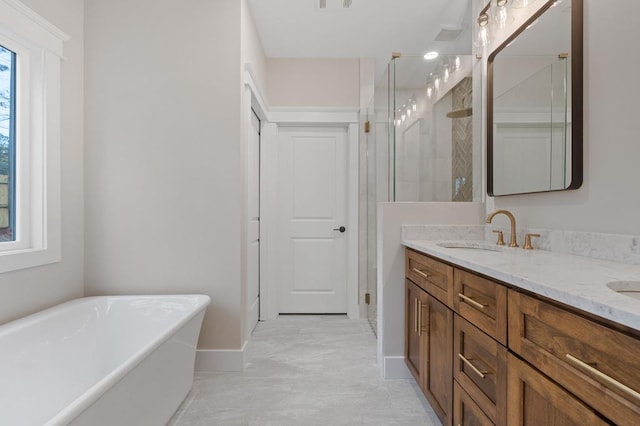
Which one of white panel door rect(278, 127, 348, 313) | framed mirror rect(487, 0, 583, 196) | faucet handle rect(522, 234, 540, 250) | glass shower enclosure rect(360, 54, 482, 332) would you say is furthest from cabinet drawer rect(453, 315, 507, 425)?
white panel door rect(278, 127, 348, 313)

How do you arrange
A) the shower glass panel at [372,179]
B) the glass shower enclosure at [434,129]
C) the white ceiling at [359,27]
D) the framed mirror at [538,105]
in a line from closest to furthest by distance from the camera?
1. the framed mirror at [538,105]
2. the glass shower enclosure at [434,129]
3. the white ceiling at [359,27]
4. the shower glass panel at [372,179]

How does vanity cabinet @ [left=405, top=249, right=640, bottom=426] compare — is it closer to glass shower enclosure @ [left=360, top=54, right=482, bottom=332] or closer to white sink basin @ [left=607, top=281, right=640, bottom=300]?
white sink basin @ [left=607, top=281, right=640, bottom=300]

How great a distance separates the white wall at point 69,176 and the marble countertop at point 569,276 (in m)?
2.09

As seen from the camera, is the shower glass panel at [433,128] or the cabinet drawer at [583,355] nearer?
the cabinet drawer at [583,355]

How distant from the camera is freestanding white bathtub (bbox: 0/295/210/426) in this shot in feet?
4.22

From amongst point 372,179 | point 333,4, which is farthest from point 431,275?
point 333,4

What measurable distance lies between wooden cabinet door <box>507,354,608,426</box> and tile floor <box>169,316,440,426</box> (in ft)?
3.11

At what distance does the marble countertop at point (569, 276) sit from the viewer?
697 mm

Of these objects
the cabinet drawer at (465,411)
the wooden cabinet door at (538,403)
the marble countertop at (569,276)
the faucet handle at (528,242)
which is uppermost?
the faucet handle at (528,242)

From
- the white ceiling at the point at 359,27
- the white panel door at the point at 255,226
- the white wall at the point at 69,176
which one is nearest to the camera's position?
the white wall at the point at 69,176

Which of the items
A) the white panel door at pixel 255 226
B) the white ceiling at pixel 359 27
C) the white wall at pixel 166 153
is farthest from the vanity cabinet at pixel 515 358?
the white ceiling at pixel 359 27

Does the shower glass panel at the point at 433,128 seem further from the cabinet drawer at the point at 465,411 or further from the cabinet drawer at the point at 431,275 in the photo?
the cabinet drawer at the point at 465,411

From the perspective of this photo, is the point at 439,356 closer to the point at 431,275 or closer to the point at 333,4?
the point at 431,275

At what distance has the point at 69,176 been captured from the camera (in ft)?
7.41
